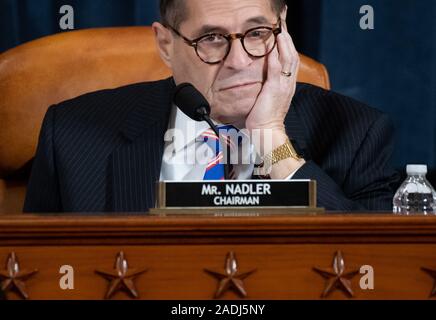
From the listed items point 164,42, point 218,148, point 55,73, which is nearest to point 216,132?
point 218,148

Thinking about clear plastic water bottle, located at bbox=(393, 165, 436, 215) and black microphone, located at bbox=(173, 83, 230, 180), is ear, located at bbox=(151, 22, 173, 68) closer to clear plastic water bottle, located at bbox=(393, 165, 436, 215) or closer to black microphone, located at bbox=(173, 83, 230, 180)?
black microphone, located at bbox=(173, 83, 230, 180)

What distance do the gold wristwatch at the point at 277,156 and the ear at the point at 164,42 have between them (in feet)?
1.34

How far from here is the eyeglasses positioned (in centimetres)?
185

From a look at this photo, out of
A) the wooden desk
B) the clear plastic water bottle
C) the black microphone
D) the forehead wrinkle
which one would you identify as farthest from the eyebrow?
the wooden desk

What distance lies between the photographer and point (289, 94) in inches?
74.8

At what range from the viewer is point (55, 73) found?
2.09 m

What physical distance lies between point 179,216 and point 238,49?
0.67 metres

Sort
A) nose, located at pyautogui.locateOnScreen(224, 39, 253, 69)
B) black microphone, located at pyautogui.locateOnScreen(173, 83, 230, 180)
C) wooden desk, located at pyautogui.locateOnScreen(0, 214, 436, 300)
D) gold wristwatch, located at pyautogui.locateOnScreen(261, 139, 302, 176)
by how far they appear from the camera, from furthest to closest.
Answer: nose, located at pyautogui.locateOnScreen(224, 39, 253, 69), gold wristwatch, located at pyautogui.locateOnScreen(261, 139, 302, 176), black microphone, located at pyautogui.locateOnScreen(173, 83, 230, 180), wooden desk, located at pyautogui.locateOnScreen(0, 214, 436, 300)

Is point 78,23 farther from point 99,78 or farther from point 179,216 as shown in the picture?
point 179,216

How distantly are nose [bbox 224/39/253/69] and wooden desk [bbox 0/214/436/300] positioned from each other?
70 cm

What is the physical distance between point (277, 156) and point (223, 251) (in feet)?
1.86
